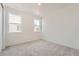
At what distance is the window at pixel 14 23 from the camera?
362 centimetres

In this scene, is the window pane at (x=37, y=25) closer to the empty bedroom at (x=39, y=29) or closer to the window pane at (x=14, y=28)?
the empty bedroom at (x=39, y=29)

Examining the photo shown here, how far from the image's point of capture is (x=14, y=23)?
3.57 meters

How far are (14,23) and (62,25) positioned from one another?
1.94m

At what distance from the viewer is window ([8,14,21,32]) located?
3.62 metres

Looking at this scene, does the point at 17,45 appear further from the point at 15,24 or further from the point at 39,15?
the point at 39,15

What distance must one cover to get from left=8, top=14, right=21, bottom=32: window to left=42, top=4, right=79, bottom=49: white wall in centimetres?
97

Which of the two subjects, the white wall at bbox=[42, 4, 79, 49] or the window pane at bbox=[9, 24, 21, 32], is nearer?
the window pane at bbox=[9, 24, 21, 32]

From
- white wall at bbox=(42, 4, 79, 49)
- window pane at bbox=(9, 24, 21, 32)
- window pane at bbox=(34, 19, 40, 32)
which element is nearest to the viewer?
window pane at bbox=(34, 19, 40, 32)

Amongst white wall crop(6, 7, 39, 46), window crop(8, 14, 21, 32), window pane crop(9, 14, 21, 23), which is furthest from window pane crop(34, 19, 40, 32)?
window pane crop(9, 14, 21, 23)

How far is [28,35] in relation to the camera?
12.8ft

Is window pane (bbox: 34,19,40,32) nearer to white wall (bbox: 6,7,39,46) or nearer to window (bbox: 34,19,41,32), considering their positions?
window (bbox: 34,19,41,32)

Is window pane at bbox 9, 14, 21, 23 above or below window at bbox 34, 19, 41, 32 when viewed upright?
above

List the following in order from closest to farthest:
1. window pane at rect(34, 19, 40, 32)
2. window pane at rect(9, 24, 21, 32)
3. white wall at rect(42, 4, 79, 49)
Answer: window pane at rect(34, 19, 40, 32) → window pane at rect(9, 24, 21, 32) → white wall at rect(42, 4, 79, 49)

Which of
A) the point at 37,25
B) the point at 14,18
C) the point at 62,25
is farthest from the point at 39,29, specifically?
the point at 62,25
